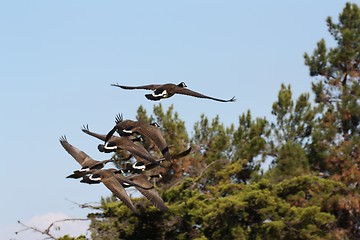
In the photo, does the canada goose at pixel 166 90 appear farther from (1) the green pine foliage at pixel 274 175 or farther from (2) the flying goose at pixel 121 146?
(1) the green pine foliage at pixel 274 175

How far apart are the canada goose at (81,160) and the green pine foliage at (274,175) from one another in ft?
21.3

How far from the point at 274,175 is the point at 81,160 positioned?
44.6 ft

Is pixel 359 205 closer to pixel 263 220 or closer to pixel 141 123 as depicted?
pixel 263 220

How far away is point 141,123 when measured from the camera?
18.5 meters

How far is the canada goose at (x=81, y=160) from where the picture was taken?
63.0 ft

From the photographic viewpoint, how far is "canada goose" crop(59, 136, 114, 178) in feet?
63.0

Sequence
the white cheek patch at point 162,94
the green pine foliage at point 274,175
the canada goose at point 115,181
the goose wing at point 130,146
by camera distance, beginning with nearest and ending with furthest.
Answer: the white cheek patch at point 162,94 → the canada goose at point 115,181 → the goose wing at point 130,146 → the green pine foliage at point 274,175

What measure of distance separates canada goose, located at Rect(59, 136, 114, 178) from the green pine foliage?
6.48 meters

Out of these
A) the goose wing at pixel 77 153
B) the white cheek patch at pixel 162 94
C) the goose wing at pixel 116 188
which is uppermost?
the goose wing at pixel 77 153

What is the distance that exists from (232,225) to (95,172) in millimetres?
9802

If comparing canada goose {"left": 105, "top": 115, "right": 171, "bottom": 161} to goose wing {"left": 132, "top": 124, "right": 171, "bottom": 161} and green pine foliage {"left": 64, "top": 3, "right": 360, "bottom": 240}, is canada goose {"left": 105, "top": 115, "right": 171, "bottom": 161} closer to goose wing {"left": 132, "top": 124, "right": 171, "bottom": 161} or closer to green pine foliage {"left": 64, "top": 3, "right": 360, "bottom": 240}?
goose wing {"left": 132, "top": 124, "right": 171, "bottom": 161}

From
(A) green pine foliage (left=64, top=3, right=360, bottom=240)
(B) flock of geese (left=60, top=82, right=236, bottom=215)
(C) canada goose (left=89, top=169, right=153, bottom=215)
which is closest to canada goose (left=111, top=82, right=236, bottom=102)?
(B) flock of geese (left=60, top=82, right=236, bottom=215)

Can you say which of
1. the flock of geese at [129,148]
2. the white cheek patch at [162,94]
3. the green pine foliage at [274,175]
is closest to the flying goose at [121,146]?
the flock of geese at [129,148]

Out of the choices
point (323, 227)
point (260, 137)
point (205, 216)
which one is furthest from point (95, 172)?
point (260, 137)
